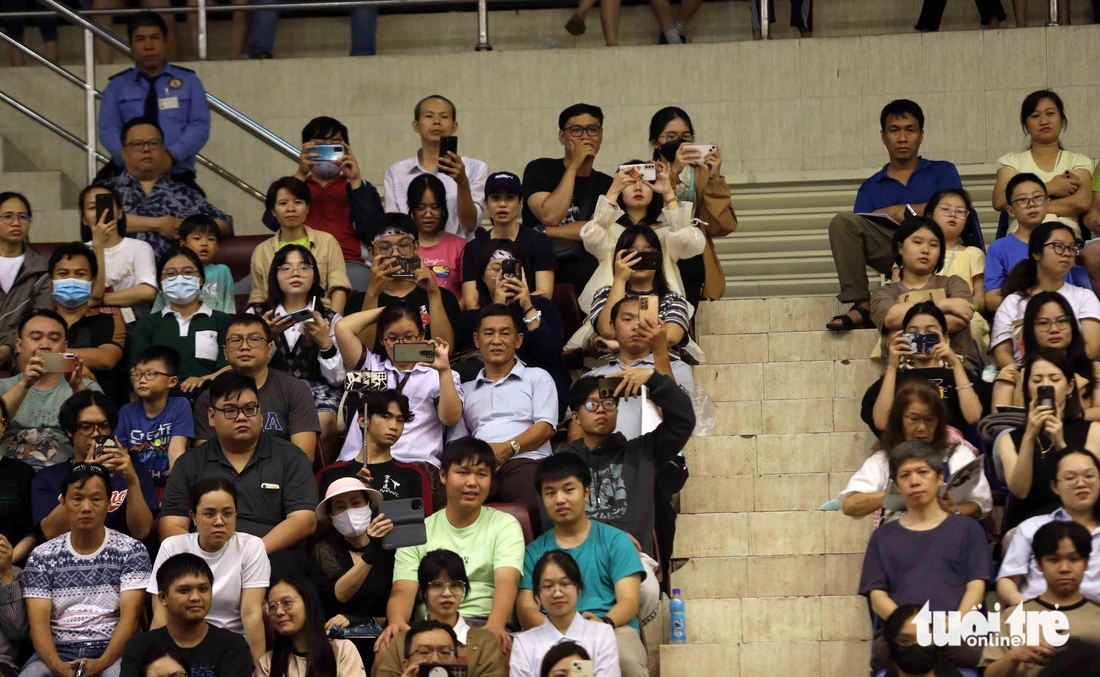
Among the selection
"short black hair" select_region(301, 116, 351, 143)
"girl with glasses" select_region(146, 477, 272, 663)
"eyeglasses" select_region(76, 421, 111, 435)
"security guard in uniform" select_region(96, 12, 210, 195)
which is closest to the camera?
"girl with glasses" select_region(146, 477, 272, 663)

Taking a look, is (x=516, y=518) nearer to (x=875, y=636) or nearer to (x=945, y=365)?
(x=875, y=636)

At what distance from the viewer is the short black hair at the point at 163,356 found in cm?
746

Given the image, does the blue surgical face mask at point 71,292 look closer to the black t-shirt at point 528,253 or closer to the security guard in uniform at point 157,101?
the security guard in uniform at point 157,101

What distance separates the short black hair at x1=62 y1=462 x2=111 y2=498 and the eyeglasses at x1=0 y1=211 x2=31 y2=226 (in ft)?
6.65

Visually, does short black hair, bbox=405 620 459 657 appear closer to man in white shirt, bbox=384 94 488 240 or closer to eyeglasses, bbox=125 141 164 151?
man in white shirt, bbox=384 94 488 240

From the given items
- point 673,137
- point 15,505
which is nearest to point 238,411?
point 15,505

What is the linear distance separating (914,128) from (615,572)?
11.0 feet

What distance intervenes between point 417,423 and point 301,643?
1.37 meters

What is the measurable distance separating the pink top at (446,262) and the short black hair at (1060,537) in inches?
124

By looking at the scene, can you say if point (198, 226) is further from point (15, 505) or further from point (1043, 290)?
point (1043, 290)

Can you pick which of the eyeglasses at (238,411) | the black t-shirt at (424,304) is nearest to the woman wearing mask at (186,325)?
the black t-shirt at (424,304)

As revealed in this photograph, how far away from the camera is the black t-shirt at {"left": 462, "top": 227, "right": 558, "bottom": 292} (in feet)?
27.0

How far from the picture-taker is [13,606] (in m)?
6.71

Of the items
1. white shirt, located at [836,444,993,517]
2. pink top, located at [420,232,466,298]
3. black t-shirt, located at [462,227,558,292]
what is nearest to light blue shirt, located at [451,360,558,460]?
black t-shirt, located at [462,227,558,292]
